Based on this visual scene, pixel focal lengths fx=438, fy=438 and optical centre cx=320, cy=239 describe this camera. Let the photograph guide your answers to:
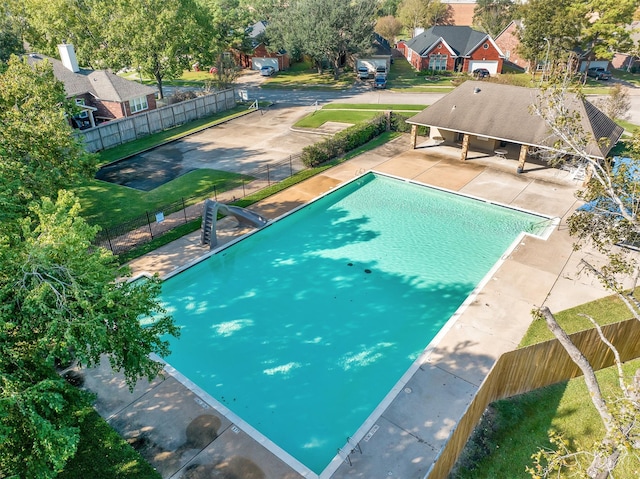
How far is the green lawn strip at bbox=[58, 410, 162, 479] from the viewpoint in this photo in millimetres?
11758

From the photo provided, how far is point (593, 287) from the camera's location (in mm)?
19109

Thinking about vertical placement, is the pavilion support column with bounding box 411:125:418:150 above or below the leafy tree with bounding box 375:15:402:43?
below

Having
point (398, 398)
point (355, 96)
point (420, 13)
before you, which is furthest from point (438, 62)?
point (398, 398)

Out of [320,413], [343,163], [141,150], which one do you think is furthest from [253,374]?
[141,150]

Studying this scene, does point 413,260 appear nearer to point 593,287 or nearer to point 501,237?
point 501,237

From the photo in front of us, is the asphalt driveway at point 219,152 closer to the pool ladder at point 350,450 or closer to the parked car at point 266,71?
the pool ladder at point 350,450

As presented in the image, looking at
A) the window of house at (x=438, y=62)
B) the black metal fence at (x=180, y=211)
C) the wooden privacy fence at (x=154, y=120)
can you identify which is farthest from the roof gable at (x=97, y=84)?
the window of house at (x=438, y=62)

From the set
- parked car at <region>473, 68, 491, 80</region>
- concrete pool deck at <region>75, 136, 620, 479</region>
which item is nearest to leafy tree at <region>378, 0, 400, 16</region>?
parked car at <region>473, 68, 491, 80</region>

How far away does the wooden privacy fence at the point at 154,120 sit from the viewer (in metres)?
36.0

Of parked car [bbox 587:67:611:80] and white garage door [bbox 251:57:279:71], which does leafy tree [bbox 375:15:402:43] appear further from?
parked car [bbox 587:67:611:80]

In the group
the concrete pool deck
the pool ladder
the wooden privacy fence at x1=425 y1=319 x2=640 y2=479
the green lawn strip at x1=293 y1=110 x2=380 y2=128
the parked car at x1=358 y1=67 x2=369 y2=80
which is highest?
the parked car at x1=358 y1=67 x2=369 y2=80

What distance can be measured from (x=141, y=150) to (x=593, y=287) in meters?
33.2

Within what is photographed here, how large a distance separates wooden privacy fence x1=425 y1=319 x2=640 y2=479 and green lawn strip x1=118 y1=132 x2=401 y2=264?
17039mm

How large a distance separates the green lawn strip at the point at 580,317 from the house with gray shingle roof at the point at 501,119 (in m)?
12.1
